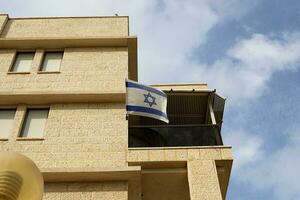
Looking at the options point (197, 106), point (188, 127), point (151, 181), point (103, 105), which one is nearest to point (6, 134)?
point (103, 105)

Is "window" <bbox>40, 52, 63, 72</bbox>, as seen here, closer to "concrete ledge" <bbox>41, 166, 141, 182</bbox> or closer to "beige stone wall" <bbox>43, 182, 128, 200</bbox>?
"concrete ledge" <bbox>41, 166, 141, 182</bbox>

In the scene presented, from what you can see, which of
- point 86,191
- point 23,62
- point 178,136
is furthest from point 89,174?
point 23,62

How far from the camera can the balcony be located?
10.3 m

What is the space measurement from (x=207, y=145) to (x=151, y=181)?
191 cm

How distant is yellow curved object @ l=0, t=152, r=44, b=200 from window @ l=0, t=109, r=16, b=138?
8.45m

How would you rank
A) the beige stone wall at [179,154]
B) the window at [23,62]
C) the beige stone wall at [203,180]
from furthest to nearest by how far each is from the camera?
the window at [23,62]
the beige stone wall at [179,154]
the beige stone wall at [203,180]

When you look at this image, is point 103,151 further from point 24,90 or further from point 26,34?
point 26,34

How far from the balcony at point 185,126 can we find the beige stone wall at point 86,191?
1573mm

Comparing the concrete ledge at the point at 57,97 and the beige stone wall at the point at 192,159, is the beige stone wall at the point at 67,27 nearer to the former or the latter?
the concrete ledge at the point at 57,97

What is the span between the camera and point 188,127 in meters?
10.4

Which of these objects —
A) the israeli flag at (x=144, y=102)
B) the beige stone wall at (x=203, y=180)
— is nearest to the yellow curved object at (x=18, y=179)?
the beige stone wall at (x=203, y=180)

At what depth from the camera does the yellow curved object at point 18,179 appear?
254 cm

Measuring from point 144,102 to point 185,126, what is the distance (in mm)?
1408

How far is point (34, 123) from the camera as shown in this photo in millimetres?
10914
